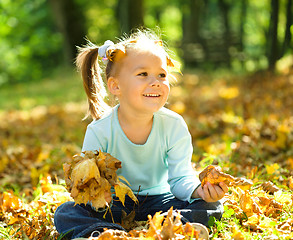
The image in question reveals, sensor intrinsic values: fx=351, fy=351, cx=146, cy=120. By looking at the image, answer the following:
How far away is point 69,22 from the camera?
15.4 m

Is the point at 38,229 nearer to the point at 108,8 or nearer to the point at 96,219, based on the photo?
the point at 96,219

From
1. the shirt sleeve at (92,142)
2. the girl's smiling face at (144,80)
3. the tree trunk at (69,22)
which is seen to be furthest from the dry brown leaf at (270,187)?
the tree trunk at (69,22)

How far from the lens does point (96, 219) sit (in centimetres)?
192

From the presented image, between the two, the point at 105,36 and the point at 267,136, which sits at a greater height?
the point at 105,36

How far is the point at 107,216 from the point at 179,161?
1.84 ft

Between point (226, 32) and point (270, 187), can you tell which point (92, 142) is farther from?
point (226, 32)

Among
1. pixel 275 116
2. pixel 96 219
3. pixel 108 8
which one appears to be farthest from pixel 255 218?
pixel 108 8

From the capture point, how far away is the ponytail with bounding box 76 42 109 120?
8.07ft

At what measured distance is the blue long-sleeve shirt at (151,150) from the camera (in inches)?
88.0

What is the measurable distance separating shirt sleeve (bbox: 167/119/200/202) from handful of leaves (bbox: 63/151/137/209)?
43cm

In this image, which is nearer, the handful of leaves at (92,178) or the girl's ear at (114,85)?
the handful of leaves at (92,178)

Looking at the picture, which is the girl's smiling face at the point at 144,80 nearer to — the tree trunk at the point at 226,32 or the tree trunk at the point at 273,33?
the tree trunk at the point at 273,33

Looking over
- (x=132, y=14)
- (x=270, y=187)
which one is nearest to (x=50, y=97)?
(x=132, y=14)

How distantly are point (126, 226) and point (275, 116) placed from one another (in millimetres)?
2821
